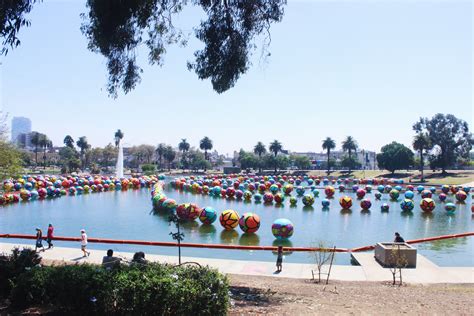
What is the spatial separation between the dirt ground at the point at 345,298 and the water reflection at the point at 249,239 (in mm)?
10133

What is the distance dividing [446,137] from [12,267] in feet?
371

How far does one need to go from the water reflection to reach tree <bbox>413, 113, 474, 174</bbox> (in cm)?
9073

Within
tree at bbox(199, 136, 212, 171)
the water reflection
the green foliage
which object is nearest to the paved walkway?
the green foliage

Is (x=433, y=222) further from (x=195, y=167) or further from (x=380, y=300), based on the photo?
(x=195, y=167)

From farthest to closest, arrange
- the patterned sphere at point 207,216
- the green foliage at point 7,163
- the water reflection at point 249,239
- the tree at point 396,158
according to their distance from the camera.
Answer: the tree at point 396,158 → the patterned sphere at point 207,216 → the water reflection at point 249,239 → the green foliage at point 7,163

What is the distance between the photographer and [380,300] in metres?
11.9

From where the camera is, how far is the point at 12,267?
1045 cm

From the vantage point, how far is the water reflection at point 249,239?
26094 millimetres

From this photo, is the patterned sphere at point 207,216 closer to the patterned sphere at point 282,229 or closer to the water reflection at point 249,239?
the water reflection at point 249,239

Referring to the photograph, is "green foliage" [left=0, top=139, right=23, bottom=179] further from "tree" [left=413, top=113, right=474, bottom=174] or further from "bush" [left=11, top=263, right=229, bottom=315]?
"tree" [left=413, top=113, right=474, bottom=174]

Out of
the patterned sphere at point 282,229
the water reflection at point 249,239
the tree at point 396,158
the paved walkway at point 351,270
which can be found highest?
the tree at point 396,158

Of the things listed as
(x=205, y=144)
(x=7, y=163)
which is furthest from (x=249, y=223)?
(x=205, y=144)

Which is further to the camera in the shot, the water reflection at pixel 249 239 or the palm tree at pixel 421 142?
the palm tree at pixel 421 142

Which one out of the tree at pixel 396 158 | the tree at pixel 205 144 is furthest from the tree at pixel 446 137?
the tree at pixel 205 144
